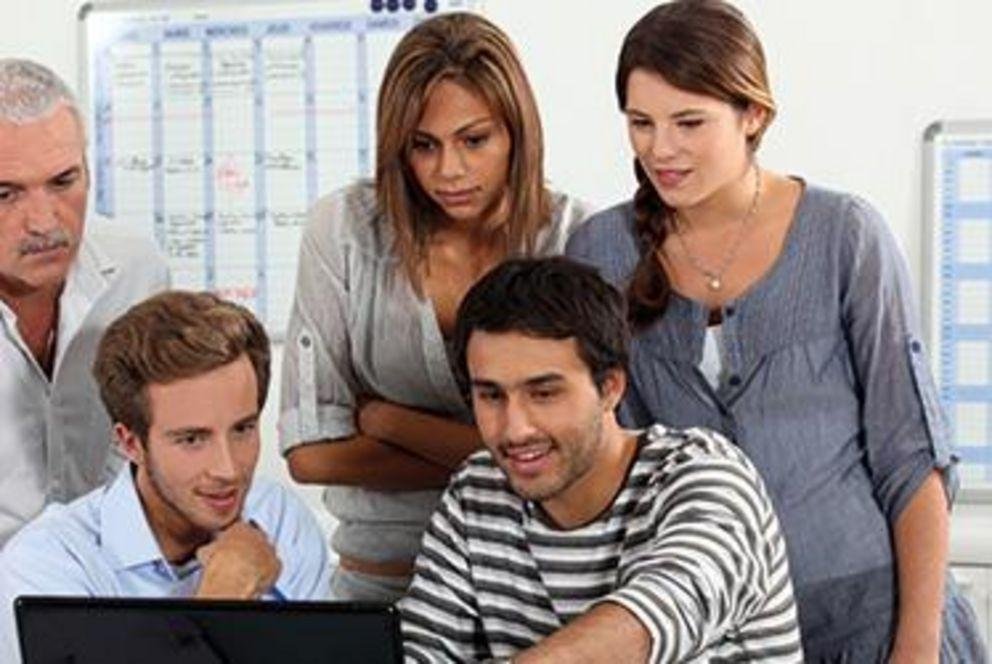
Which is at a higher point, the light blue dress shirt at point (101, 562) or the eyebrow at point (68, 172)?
the eyebrow at point (68, 172)

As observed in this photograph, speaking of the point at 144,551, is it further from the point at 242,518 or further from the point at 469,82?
the point at 469,82

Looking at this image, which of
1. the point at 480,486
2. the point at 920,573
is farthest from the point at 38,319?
the point at 920,573

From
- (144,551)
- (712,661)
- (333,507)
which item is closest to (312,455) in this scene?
(333,507)

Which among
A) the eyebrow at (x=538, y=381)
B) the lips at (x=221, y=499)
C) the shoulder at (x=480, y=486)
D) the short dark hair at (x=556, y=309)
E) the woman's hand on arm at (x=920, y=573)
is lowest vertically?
the woman's hand on arm at (x=920, y=573)

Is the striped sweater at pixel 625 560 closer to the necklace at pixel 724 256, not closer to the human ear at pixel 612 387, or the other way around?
the human ear at pixel 612 387

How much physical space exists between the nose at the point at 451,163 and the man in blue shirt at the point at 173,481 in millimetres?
288

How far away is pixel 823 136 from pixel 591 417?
1.31m

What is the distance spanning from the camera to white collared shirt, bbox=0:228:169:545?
7.15 feet

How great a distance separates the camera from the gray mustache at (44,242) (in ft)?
6.82

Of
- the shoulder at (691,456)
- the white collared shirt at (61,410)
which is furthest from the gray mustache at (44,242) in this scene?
the shoulder at (691,456)

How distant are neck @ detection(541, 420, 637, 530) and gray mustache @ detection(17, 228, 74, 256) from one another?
2.49 ft

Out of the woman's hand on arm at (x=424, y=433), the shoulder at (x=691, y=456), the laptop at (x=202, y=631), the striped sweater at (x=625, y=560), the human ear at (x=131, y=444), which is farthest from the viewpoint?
the woman's hand on arm at (x=424, y=433)

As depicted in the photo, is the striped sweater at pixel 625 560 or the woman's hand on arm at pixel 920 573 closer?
the striped sweater at pixel 625 560

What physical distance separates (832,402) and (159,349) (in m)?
0.73
